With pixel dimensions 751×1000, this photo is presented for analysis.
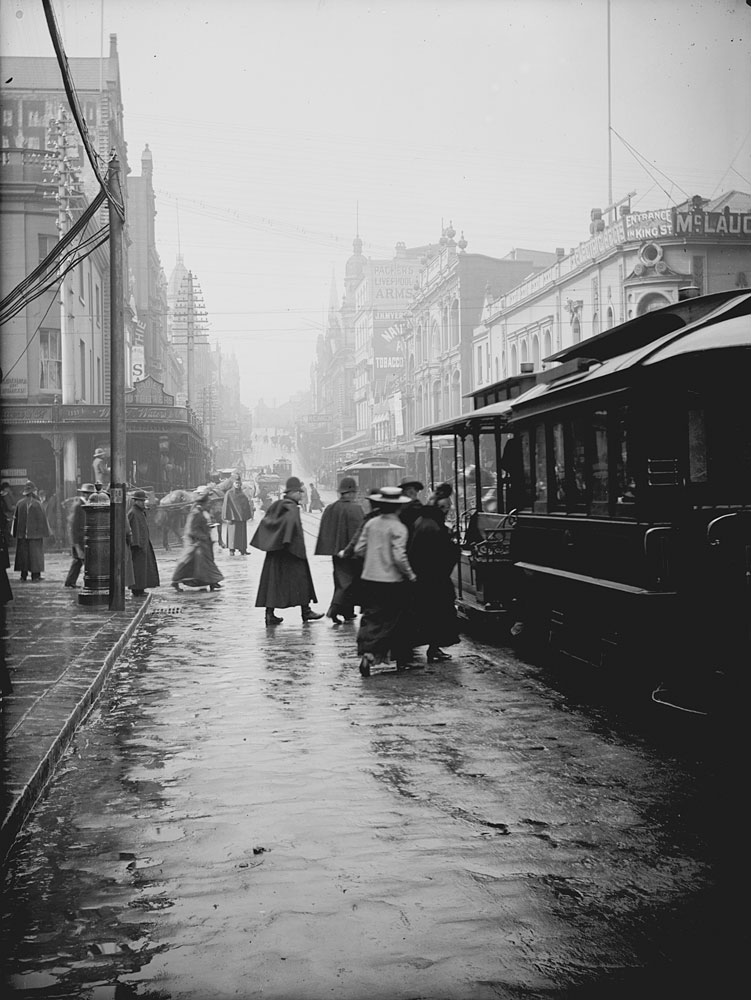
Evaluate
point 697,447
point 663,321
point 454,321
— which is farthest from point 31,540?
point 454,321

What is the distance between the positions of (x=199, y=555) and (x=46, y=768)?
11.1m

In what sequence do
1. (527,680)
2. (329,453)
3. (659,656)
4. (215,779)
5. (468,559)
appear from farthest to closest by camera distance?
(329,453), (468,559), (527,680), (659,656), (215,779)

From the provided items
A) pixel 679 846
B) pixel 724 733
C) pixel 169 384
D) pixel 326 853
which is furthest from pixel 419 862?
pixel 169 384

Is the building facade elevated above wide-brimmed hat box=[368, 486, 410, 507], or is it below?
above

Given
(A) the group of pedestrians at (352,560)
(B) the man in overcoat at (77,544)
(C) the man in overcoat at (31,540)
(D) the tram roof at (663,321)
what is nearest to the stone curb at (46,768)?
(A) the group of pedestrians at (352,560)

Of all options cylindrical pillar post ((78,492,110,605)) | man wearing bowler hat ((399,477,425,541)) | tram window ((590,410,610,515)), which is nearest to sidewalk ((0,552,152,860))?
cylindrical pillar post ((78,492,110,605))

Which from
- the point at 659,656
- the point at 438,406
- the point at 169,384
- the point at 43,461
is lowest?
the point at 659,656

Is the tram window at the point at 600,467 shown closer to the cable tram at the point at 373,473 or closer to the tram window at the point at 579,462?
the tram window at the point at 579,462

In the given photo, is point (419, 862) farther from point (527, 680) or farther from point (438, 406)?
point (438, 406)

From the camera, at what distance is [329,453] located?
10762 cm

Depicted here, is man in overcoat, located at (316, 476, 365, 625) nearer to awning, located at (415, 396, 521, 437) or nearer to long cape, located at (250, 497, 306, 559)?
long cape, located at (250, 497, 306, 559)

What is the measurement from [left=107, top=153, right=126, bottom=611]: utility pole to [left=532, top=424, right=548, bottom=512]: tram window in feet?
18.8

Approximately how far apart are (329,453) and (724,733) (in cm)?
10120

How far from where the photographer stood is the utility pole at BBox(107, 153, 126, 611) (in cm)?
1373
